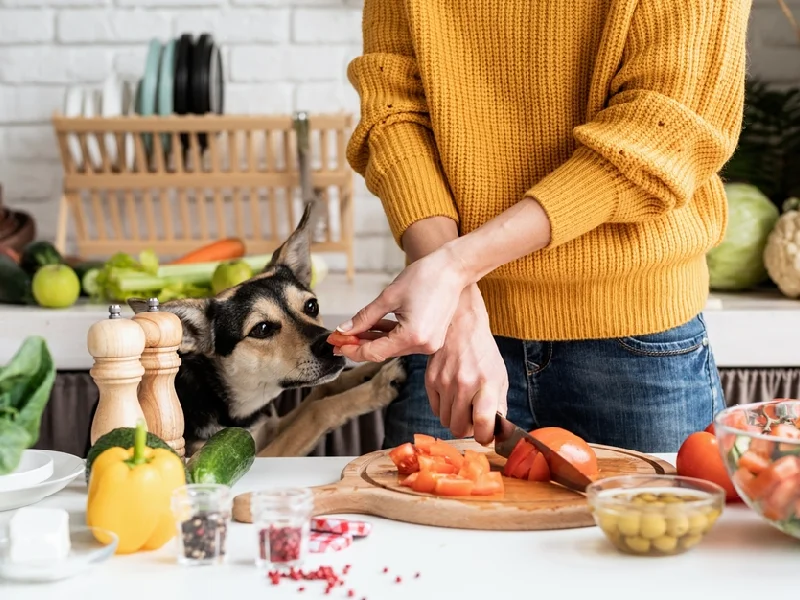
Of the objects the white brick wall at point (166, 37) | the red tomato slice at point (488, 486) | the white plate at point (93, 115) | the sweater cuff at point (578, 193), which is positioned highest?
the white brick wall at point (166, 37)

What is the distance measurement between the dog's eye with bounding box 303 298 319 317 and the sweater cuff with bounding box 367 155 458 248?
2.06 ft

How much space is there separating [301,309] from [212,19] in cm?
116

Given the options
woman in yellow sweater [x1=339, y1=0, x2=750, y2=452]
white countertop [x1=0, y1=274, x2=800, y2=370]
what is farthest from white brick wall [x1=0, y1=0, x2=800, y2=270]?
woman in yellow sweater [x1=339, y1=0, x2=750, y2=452]

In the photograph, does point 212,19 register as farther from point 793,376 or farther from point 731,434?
point 731,434

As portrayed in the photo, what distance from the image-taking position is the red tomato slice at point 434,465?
1027 millimetres

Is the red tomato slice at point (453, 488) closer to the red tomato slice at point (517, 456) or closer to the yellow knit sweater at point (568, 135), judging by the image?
the red tomato slice at point (517, 456)

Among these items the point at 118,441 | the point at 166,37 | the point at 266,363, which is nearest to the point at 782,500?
the point at 118,441

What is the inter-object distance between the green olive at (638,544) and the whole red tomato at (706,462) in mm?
203

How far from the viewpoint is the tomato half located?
1046 mm

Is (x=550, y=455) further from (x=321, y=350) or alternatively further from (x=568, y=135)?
(x=321, y=350)

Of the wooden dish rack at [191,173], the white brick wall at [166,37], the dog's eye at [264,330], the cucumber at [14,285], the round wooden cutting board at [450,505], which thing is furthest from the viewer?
the white brick wall at [166,37]

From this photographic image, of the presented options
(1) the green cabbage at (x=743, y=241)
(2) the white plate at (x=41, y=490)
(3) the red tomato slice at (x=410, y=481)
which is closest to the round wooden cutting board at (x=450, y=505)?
(3) the red tomato slice at (x=410, y=481)

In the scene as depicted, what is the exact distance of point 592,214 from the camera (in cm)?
121

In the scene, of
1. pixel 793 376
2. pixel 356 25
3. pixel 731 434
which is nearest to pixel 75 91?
pixel 356 25
